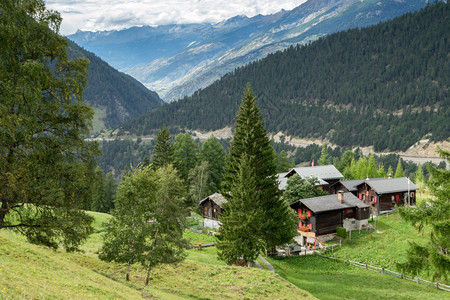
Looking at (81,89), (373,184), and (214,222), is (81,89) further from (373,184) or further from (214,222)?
(373,184)

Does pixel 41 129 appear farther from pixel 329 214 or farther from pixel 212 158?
pixel 212 158

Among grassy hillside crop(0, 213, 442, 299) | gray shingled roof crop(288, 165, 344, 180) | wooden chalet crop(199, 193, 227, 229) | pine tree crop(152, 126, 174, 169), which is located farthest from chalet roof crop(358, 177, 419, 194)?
pine tree crop(152, 126, 174, 169)

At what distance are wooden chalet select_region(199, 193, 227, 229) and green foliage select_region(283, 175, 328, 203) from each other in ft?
41.8

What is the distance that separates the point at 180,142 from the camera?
86062 millimetres

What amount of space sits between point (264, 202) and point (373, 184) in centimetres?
4736

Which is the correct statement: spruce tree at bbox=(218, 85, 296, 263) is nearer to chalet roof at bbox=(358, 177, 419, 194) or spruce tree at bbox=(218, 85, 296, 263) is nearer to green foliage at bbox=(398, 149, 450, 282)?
green foliage at bbox=(398, 149, 450, 282)

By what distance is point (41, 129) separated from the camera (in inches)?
736

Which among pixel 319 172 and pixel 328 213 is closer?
pixel 328 213

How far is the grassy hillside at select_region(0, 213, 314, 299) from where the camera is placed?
560 inches

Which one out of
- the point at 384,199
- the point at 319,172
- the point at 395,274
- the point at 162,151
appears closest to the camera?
the point at 395,274

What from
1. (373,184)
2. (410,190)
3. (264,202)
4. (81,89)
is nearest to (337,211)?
(373,184)

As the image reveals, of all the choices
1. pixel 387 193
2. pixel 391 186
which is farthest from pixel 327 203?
pixel 391 186

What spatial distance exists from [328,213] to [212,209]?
806 inches

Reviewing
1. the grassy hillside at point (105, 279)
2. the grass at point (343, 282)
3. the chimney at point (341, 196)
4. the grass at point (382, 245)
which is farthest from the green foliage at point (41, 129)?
the chimney at point (341, 196)
